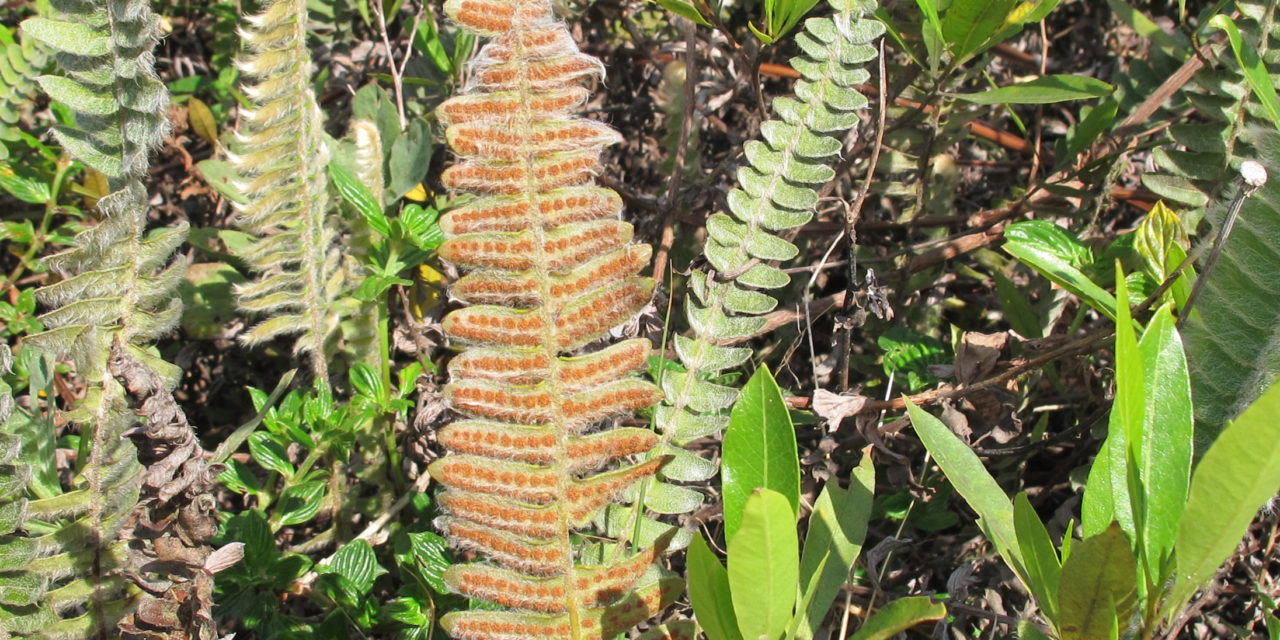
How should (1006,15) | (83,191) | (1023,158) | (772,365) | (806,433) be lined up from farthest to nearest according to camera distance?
(1023,158) < (83,191) < (772,365) < (806,433) < (1006,15)

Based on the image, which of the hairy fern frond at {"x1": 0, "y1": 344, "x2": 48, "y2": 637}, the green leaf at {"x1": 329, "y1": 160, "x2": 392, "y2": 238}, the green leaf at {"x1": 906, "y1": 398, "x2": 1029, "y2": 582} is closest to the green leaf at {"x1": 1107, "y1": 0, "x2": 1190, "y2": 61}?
the green leaf at {"x1": 906, "y1": 398, "x2": 1029, "y2": 582}

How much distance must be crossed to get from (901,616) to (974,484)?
290mm

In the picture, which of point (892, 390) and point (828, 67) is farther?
point (892, 390)

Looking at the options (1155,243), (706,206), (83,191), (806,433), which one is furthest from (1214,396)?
(83,191)

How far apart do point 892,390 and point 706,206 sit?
77 centimetres

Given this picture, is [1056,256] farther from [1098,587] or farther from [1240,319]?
[1098,587]

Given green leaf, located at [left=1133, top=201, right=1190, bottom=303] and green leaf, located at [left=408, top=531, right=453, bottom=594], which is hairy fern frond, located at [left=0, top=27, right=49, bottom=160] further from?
green leaf, located at [left=1133, top=201, right=1190, bottom=303]

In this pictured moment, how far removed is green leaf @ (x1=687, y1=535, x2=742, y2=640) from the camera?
145cm

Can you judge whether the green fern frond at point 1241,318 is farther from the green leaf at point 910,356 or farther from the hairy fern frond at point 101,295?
the hairy fern frond at point 101,295

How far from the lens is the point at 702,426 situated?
6.29 feet

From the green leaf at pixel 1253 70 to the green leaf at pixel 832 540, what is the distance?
95cm

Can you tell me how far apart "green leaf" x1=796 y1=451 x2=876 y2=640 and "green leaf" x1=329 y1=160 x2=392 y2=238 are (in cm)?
115

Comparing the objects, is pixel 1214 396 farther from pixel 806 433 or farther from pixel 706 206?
pixel 706 206

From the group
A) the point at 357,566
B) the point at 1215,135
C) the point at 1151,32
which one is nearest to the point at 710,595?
the point at 357,566
